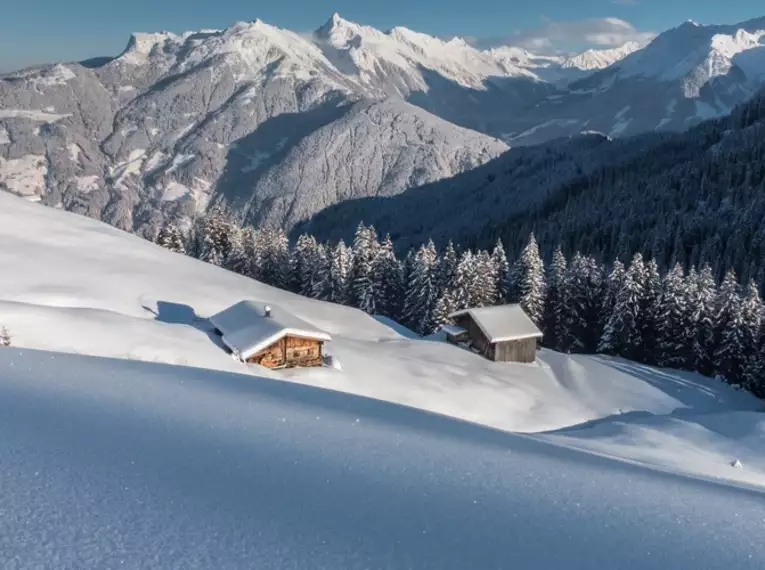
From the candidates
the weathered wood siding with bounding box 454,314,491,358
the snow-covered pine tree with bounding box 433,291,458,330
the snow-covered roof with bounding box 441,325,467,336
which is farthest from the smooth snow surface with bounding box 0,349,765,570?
the snow-covered pine tree with bounding box 433,291,458,330

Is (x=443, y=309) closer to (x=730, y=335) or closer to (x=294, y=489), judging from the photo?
(x=730, y=335)

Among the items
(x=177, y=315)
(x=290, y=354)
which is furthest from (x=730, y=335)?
(x=177, y=315)

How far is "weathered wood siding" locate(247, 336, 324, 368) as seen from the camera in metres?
34.0

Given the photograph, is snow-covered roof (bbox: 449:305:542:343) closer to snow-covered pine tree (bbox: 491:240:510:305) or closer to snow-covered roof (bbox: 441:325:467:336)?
snow-covered roof (bbox: 441:325:467:336)

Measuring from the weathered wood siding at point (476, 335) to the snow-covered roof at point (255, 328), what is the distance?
46.7 ft

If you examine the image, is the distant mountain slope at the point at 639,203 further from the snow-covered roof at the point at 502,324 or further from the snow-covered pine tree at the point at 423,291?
the snow-covered roof at the point at 502,324

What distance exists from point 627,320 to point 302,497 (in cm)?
5204

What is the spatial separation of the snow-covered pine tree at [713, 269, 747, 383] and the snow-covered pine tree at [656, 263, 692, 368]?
249 cm

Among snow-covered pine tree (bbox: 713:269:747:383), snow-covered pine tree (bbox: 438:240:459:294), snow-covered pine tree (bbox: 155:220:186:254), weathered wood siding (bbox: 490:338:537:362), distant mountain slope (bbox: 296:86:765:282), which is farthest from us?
distant mountain slope (bbox: 296:86:765:282)

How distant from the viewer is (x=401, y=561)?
5.05 metres

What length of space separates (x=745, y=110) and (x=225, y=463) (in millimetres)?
193830

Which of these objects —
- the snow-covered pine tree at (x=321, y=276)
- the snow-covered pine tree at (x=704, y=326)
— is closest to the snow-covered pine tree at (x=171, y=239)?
the snow-covered pine tree at (x=321, y=276)

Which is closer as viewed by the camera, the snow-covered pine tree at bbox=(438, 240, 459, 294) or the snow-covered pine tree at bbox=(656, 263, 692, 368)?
the snow-covered pine tree at bbox=(656, 263, 692, 368)

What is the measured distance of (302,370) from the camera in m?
33.3
